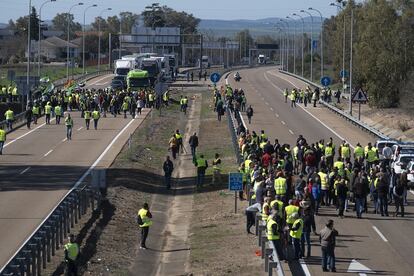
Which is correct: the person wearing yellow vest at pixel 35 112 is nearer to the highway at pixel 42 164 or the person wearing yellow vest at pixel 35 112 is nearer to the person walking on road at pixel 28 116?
the highway at pixel 42 164

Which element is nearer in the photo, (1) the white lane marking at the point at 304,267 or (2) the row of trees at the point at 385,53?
(1) the white lane marking at the point at 304,267

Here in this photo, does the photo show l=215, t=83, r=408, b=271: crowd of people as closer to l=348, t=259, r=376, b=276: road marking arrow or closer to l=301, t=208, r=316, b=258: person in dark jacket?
l=301, t=208, r=316, b=258: person in dark jacket

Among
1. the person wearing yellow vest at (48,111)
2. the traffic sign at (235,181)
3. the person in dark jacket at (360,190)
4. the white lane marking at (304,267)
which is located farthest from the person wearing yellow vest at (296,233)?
the person wearing yellow vest at (48,111)

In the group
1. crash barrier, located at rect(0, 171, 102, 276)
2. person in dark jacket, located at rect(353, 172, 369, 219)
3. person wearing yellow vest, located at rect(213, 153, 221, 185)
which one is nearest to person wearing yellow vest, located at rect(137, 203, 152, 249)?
crash barrier, located at rect(0, 171, 102, 276)

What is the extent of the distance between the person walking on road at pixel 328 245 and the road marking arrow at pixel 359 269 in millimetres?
519

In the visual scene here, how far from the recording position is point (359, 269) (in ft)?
74.7

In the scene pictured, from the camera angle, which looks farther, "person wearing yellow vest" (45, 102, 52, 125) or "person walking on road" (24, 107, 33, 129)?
"person wearing yellow vest" (45, 102, 52, 125)

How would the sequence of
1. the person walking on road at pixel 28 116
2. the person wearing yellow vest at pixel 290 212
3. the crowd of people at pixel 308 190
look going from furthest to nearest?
1. the person walking on road at pixel 28 116
2. the person wearing yellow vest at pixel 290 212
3. the crowd of people at pixel 308 190

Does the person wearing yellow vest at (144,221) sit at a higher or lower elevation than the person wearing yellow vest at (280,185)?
lower

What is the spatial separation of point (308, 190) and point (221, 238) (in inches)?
121

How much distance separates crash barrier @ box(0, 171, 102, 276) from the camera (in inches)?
800

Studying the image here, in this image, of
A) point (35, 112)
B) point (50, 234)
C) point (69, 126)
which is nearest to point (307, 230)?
point (50, 234)

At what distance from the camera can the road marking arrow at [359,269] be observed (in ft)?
73.7

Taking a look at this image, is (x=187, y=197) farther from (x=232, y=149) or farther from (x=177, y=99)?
(x=177, y=99)
